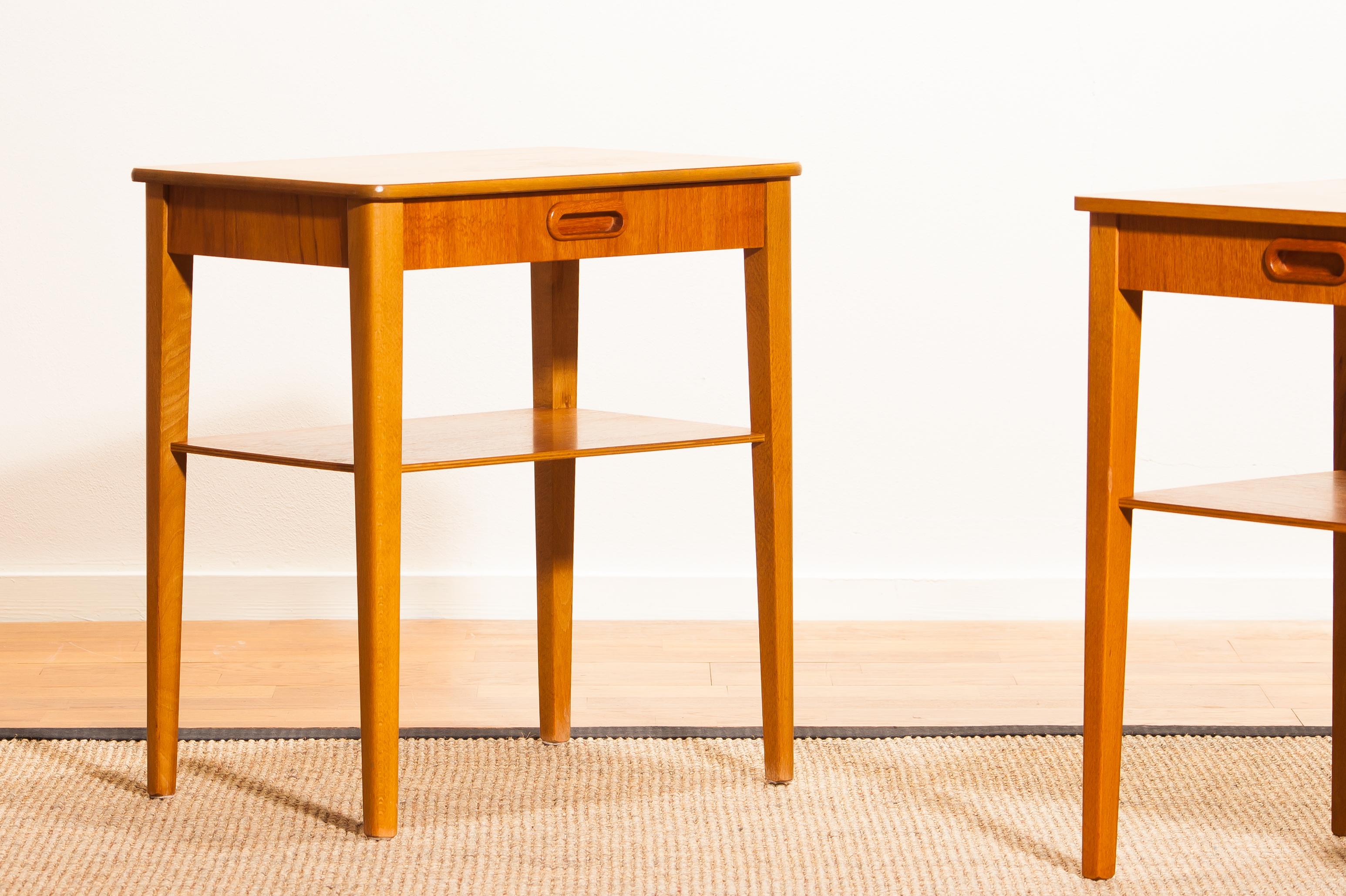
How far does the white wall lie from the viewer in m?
2.89

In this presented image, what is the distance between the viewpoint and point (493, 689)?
8.34 feet

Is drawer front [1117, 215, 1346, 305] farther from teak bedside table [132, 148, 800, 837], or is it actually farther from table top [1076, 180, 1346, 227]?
teak bedside table [132, 148, 800, 837]

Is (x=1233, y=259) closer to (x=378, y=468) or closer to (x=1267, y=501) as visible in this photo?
(x=1267, y=501)

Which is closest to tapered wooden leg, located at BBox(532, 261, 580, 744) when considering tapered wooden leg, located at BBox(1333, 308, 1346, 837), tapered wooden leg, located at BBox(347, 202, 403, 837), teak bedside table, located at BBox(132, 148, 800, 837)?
teak bedside table, located at BBox(132, 148, 800, 837)

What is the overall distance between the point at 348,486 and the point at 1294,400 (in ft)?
5.23

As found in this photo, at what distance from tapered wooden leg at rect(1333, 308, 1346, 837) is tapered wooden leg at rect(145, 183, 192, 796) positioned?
1231 mm

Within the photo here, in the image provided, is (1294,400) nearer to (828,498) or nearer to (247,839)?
(828,498)

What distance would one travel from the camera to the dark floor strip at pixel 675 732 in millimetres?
2246

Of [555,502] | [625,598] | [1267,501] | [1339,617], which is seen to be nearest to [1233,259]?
[1267,501]

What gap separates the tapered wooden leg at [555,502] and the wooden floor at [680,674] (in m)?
0.12

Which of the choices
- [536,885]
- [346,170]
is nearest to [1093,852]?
[536,885]

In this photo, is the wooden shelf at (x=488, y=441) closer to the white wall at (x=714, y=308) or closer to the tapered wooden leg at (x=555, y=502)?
the tapered wooden leg at (x=555, y=502)

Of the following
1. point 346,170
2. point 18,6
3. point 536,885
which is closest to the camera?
point 536,885

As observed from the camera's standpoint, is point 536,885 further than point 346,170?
No
